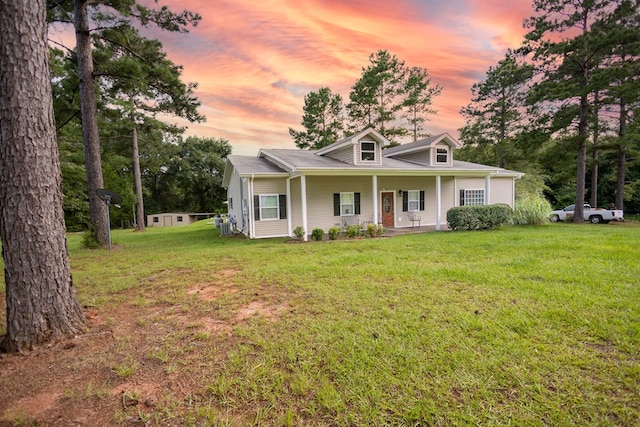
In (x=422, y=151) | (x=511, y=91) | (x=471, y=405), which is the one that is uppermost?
(x=511, y=91)

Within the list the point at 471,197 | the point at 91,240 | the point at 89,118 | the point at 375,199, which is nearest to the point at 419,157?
the point at 471,197

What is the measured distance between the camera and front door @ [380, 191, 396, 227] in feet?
49.3

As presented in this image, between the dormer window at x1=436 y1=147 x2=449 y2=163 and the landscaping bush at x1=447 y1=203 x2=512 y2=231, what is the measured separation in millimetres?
4142

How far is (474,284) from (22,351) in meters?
5.86

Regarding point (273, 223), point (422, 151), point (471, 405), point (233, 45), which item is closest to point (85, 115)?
point (233, 45)

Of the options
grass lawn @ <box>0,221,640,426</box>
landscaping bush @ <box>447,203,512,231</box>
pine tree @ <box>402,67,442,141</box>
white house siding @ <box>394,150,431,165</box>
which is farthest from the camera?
pine tree @ <box>402,67,442,141</box>

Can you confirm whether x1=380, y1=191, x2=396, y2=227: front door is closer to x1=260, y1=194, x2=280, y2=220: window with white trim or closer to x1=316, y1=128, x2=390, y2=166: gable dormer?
x1=316, y1=128, x2=390, y2=166: gable dormer

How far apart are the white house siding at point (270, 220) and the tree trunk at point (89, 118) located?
5.37 metres

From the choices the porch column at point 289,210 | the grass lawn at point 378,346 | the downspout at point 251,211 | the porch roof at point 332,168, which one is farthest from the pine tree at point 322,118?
the grass lawn at point 378,346

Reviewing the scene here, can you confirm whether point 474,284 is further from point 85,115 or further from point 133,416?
point 85,115

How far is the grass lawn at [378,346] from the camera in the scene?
7.20 feet

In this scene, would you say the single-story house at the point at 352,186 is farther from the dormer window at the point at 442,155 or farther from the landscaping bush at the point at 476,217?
the landscaping bush at the point at 476,217

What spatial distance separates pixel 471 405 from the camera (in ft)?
7.17

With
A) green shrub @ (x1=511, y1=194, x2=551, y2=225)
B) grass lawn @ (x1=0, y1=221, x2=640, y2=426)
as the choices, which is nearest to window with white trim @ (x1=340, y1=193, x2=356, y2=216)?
green shrub @ (x1=511, y1=194, x2=551, y2=225)
